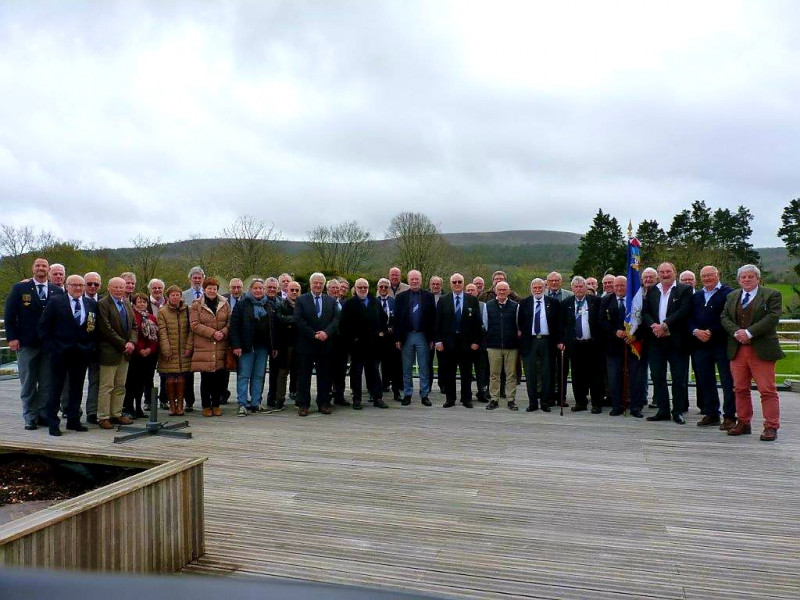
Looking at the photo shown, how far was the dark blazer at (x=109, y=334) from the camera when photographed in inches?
291

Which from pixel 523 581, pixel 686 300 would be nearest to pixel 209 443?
pixel 523 581

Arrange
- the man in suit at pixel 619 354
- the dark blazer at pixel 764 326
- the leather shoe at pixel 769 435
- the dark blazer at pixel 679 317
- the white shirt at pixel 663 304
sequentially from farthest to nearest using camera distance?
the man in suit at pixel 619 354 → the white shirt at pixel 663 304 → the dark blazer at pixel 679 317 → the leather shoe at pixel 769 435 → the dark blazer at pixel 764 326

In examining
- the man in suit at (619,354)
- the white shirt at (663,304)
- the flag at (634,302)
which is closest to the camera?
Answer: the white shirt at (663,304)

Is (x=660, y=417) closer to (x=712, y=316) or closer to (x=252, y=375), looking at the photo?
(x=712, y=316)

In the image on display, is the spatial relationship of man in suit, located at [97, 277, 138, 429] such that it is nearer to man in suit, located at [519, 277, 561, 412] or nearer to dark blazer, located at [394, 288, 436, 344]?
dark blazer, located at [394, 288, 436, 344]

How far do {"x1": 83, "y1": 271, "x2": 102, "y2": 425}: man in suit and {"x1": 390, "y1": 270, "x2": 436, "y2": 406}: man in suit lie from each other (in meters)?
3.94

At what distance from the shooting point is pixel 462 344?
9125 mm

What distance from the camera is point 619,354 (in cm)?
852

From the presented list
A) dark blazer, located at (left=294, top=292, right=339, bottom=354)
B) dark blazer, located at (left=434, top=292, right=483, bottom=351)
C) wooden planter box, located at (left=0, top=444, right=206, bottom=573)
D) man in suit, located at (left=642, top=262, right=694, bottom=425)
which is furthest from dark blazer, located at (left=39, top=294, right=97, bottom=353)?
man in suit, located at (left=642, top=262, right=694, bottom=425)

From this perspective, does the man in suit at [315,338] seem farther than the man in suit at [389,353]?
No

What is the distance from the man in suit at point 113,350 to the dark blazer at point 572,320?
17.9 ft

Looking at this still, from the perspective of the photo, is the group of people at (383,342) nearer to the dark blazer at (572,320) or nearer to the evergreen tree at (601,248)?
the dark blazer at (572,320)

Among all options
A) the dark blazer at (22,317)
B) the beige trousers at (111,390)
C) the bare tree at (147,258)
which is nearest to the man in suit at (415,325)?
the beige trousers at (111,390)

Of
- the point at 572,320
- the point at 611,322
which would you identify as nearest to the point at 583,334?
the point at 572,320
